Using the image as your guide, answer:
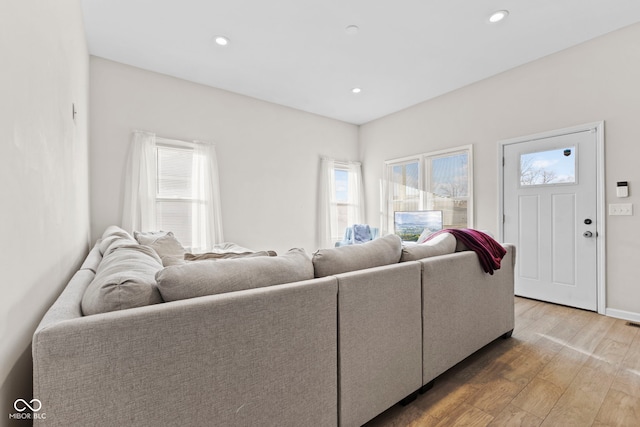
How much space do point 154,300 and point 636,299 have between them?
4.17 meters

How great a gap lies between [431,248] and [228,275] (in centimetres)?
142

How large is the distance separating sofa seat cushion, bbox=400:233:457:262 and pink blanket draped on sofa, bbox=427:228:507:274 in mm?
90

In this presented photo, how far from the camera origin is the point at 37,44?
3.62 ft

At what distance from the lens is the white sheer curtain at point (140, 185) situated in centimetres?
352

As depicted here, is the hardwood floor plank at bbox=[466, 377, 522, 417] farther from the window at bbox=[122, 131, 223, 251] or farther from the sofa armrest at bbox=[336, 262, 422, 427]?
the window at bbox=[122, 131, 223, 251]

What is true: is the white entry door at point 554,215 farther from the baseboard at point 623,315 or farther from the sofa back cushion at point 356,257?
the sofa back cushion at point 356,257

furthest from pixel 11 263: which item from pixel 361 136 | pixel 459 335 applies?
pixel 361 136

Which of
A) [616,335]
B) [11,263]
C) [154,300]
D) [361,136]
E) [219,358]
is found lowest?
[616,335]

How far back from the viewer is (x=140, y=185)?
3.60 metres

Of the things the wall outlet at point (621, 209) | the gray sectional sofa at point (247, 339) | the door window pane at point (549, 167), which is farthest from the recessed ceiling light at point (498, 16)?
the gray sectional sofa at point (247, 339)

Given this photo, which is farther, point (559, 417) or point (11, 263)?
point (559, 417)

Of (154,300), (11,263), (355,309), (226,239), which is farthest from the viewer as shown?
(226,239)

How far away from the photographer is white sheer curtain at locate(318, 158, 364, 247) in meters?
5.30

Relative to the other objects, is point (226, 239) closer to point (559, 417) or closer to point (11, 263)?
point (11, 263)
